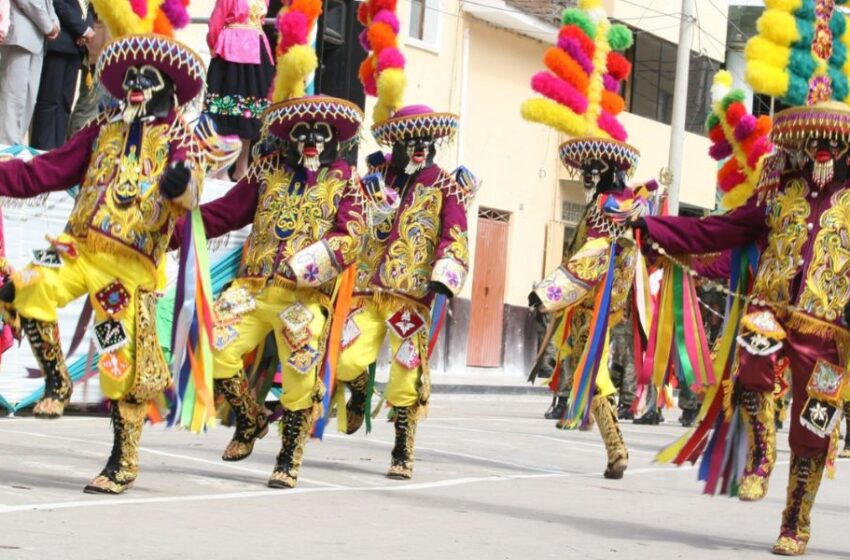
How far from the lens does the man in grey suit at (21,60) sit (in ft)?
40.3

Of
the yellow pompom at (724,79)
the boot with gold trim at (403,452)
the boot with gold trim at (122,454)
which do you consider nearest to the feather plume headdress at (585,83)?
the yellow pompom at (724,79)

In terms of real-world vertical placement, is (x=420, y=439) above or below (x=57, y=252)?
below

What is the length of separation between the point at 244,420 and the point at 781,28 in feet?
11.8

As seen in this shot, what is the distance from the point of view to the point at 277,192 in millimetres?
8844

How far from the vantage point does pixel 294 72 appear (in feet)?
31.5

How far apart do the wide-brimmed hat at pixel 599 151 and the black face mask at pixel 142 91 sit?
373cm

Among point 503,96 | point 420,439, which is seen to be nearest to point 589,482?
point 420,439

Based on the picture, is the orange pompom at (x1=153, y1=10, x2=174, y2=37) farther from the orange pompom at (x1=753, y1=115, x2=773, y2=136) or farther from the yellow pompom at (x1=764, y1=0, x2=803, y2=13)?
the orange pompom at (x1=753, y1=115, x2=773, y2=136)

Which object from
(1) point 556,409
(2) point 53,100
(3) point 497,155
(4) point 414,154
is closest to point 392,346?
(4) point 414,154

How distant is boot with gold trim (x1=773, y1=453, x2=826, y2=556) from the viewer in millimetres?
7445

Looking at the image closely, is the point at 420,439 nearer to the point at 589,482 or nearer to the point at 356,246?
the point at 589,482

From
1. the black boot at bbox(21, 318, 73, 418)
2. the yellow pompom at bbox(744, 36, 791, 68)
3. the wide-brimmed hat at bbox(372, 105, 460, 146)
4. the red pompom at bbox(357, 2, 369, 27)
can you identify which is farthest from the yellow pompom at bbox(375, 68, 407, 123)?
the black boot at bbox(21, 318, 73, 418)

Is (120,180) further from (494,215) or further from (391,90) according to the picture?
(494,215)

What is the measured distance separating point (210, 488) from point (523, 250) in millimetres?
18966
